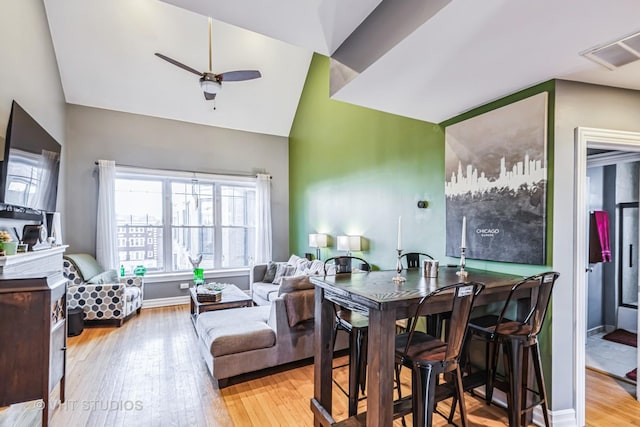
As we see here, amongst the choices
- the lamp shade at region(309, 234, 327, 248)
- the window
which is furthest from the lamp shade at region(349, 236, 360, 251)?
the window

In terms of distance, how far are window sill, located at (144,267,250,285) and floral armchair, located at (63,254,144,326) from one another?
796 millimetres

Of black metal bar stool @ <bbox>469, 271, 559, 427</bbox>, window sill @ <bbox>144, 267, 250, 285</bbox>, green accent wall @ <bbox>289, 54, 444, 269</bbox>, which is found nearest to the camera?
black metal bar stool @ <bbox>469, 271, 559, 427</bbox>

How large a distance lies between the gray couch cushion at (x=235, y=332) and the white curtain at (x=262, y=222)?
3.03 meters

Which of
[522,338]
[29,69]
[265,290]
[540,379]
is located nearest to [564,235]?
[522,338]

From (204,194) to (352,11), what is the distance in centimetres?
488

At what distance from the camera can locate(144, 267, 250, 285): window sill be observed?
555cm

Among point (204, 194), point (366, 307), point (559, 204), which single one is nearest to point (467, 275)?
point (559, 204)

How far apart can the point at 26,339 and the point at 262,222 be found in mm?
4577

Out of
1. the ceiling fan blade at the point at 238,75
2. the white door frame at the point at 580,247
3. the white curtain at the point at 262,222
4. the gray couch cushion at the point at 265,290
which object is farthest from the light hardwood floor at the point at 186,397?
the ceiling fan blade at the point at 238,75

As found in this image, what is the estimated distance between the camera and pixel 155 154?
5621 mm

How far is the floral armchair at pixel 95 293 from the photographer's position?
4.28 metres

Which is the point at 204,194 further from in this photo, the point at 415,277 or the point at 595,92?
the point at 595,92

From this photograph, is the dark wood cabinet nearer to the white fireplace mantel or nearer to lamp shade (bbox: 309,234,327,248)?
the white fireplace mantel

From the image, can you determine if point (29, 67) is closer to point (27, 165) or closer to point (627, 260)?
point (27, 165)
